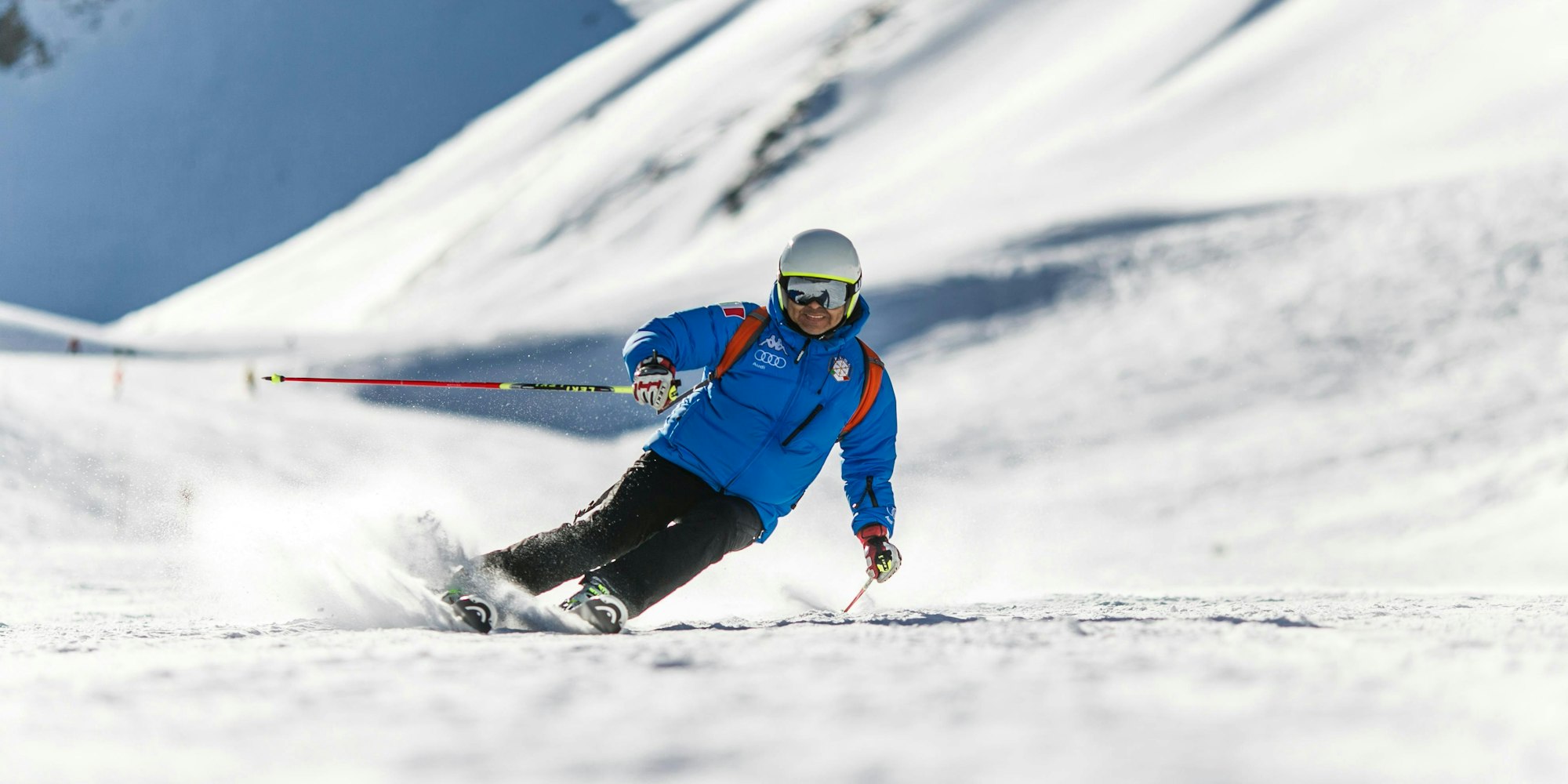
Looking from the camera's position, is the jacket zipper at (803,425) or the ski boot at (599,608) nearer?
the ski boot at (599,608)

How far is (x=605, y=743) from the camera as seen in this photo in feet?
5.54

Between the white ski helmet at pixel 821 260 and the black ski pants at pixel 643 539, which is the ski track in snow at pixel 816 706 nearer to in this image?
the black ski pants at pixel 643 539

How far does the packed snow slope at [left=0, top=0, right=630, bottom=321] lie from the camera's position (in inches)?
2463

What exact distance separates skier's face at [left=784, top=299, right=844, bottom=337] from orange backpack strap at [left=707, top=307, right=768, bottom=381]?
0.14m

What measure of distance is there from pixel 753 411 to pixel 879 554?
66cm

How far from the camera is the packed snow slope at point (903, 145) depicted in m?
16.9

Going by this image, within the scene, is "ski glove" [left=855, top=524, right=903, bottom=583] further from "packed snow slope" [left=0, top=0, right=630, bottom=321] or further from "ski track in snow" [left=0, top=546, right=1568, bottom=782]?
"packed snow slope" [left=0, top=0, right=630, bottom=321]

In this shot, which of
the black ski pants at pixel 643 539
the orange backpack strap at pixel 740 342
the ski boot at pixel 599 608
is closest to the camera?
the ski boot at pixel 599 608

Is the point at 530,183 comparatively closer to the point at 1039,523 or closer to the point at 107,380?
the point at 107,380

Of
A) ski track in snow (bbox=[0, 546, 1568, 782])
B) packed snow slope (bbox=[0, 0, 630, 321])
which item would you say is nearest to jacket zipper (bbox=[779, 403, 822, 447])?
ski track in snow (bbox=[0, 546, 1568, 782])

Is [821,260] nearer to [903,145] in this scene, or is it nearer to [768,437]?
[768,437]

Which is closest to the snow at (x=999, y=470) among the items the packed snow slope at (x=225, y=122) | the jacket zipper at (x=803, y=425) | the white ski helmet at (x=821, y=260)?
the jacket zipper at (x=803, y=425)

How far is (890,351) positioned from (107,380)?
884 cm

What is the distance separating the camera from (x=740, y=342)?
14.3 ft
